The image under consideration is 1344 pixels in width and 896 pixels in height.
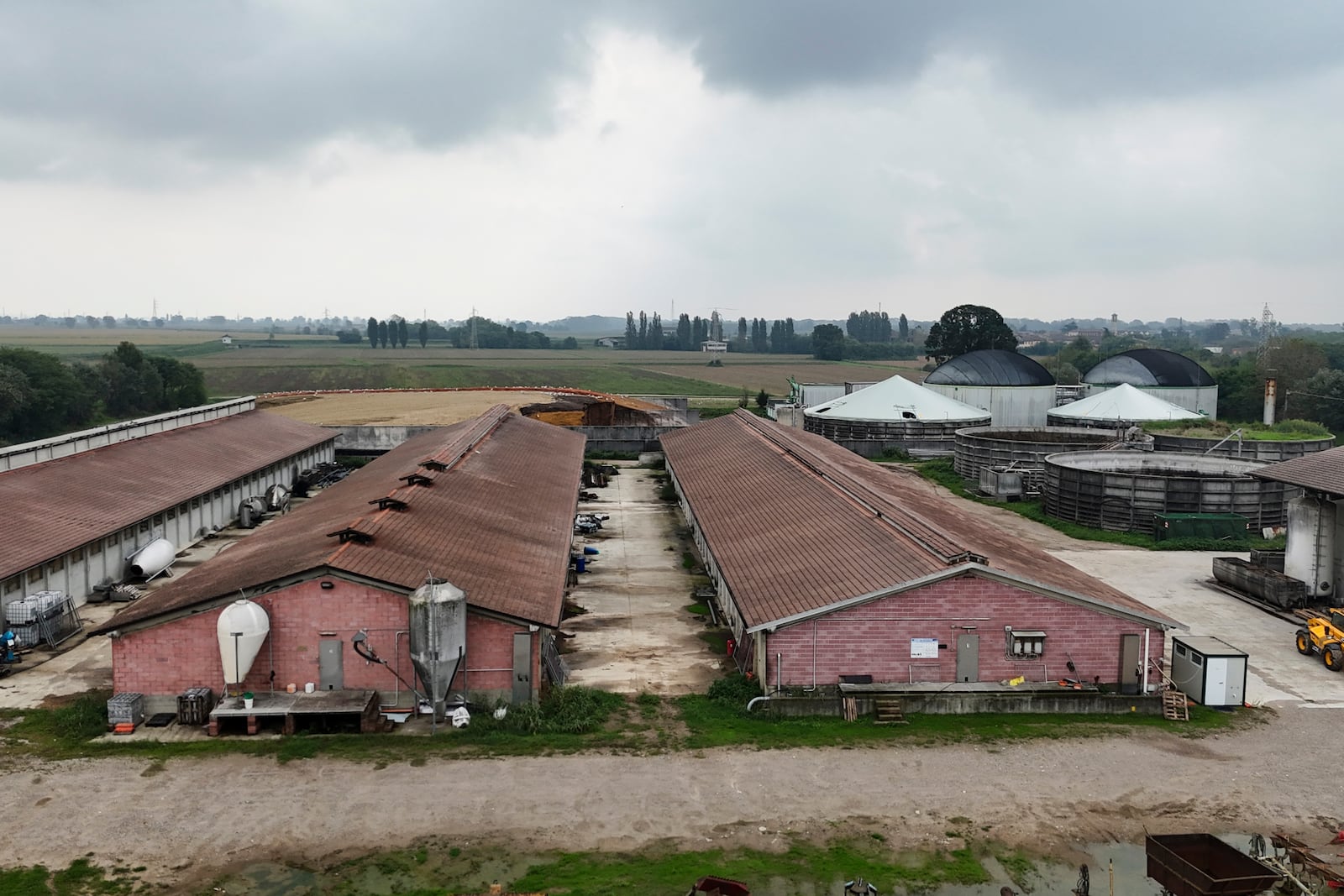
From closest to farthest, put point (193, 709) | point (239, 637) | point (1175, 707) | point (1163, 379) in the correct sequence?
point (239, 637), point (193, 709), point (1175, 707), point (1163, 379)

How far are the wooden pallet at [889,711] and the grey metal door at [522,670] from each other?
7587 mm

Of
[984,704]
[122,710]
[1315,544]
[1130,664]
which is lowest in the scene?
[984,704]

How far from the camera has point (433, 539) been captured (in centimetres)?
2695

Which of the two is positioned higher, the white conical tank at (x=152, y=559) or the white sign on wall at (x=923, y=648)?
the white sign on wall at (x=923, y=648)

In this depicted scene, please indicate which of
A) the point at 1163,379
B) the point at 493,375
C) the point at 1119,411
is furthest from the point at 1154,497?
the point at 493,375

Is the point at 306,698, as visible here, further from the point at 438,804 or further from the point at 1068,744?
the point at 1068,744

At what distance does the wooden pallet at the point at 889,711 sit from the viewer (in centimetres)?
2216

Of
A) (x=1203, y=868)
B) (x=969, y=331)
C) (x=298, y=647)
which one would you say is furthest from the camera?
(x=969, y=331)

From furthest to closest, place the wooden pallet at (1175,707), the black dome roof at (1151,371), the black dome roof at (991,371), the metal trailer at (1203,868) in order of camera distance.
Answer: the black dome roof at (1151,371) < the black dome roof at (991,371) < the wooden pallet at (1175,707) < the metal trailer at (1203,868)

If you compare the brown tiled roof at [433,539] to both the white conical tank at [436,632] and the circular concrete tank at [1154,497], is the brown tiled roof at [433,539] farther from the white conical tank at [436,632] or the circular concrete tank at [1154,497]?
the circular concrete tank at [1154,497]

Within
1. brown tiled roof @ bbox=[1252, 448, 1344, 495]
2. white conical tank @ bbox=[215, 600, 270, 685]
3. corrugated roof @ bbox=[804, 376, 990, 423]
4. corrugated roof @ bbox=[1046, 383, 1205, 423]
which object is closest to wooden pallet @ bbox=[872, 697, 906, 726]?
white conical tank @ bbox=[215, 600, 270, 685]

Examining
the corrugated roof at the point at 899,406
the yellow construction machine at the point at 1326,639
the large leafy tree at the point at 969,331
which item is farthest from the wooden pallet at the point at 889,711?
the large leafy tree at the point at 969,331

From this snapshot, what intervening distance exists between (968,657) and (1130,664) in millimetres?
3825

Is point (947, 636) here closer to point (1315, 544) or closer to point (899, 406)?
point (1315, 544)
